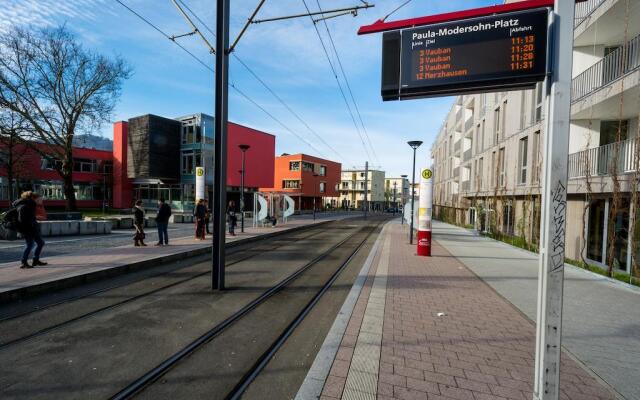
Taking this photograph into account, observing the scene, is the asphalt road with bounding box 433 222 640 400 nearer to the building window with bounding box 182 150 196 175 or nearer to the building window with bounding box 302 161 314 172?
the building window with bounding box 182 150 196 175

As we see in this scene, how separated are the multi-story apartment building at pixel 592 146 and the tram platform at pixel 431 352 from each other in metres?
2.96

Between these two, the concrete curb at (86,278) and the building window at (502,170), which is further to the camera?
the building window at (502,170)

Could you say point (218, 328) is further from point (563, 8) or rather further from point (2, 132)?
point (2, 132)

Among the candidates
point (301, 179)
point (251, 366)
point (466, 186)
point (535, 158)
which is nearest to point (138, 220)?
point (251, 366)

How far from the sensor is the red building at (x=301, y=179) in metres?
50.6

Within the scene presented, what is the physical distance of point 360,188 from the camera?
89250 millimetres

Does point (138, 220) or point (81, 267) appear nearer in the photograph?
point (81, 267)

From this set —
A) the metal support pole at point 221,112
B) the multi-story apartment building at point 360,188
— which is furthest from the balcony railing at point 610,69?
the multi-story apartment building at point 360,188

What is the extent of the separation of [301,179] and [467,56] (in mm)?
47846

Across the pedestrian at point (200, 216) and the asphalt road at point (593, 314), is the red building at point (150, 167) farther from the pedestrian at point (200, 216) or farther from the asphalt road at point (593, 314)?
the asphalt road at point (593, 314)

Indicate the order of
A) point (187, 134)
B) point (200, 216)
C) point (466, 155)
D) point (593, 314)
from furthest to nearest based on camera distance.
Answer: point (187, 134)
point (466, 155)
point (200, 216)
point (593, 314)

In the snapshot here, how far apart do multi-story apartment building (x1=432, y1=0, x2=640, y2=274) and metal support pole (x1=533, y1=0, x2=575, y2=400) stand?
287 centimetres

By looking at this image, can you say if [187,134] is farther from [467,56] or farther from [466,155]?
[467,56]

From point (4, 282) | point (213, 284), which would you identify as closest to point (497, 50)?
point (213, 284)
